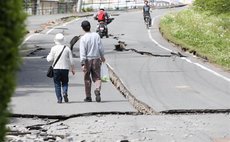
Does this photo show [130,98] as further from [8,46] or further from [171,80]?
[8,46]

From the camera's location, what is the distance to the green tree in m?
3.77

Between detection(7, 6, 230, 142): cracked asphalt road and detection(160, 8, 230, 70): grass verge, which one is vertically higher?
detection(7, 6, 230, 142): cracked asphalt road

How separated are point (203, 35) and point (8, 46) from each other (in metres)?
26.0

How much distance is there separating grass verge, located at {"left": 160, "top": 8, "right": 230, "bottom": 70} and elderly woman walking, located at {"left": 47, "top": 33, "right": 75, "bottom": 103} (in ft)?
26.3

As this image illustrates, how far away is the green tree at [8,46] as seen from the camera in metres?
3.77

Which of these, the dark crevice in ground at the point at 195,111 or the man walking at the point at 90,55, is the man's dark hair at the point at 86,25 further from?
the dark crevice in ground at the point at 195,111

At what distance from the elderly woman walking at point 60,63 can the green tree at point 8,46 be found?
7.70 m

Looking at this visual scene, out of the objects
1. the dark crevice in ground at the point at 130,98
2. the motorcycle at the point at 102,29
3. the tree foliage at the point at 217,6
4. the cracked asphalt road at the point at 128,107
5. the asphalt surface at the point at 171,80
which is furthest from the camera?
the tree foliage at the point at 217,6

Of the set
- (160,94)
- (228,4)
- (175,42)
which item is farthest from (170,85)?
(228,4)

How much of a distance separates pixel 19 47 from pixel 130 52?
18490 millimetres

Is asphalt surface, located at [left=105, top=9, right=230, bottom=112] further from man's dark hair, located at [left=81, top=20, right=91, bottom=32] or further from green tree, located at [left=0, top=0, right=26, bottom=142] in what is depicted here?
green tree, located at [left=0, top=0, right=26, bottom=142]

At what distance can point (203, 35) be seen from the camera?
95.7ft

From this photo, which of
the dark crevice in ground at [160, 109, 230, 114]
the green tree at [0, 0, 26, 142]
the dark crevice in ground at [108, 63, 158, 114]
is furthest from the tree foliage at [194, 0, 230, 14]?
the green tree at [0, 0, 26, 142]

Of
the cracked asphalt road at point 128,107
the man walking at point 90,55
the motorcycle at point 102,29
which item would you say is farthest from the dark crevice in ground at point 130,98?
the motorcycle at point 102,29
